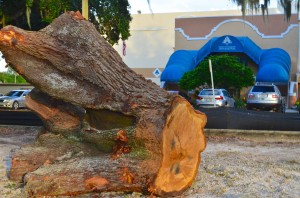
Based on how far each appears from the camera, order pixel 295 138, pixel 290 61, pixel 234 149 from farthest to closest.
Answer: pixel 290 61 → pixel 295 138 → pixel 234 149

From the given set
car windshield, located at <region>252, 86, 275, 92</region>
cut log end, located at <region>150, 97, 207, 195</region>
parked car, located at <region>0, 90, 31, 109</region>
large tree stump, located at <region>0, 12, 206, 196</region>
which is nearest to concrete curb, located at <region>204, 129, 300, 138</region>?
large tree stump, located at <region>0, 12, 206, 196</region>

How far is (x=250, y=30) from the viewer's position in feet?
102

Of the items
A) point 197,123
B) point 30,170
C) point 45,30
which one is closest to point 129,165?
point 197,123

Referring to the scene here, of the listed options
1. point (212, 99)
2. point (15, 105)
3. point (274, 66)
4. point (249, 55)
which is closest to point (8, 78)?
point (15, 105)

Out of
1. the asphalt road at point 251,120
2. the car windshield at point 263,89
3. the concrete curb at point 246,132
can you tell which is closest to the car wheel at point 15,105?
the car windshield at point 263,89

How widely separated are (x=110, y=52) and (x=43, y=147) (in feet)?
5.29

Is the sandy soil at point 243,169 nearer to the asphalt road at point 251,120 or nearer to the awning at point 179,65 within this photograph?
the asphalt road at point 251,120

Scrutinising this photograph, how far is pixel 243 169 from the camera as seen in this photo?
6500mm

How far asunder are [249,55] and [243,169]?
2323 centimetres

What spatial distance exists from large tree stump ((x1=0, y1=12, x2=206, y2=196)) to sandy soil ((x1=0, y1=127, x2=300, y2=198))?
0.99 feet

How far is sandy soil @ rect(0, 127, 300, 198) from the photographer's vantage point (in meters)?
5.33

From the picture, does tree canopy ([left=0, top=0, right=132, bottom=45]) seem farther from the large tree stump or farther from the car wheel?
the car wheel

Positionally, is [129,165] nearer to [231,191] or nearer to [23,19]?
[231,191]

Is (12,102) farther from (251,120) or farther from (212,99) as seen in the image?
(251,120)
